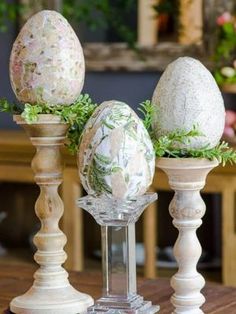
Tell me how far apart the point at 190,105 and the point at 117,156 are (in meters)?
0.14

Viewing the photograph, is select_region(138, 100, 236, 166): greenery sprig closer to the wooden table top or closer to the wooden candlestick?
the wooden candlestick

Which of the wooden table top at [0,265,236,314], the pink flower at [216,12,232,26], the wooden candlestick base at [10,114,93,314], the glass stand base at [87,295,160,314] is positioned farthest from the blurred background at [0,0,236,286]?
the glass stand base at [87,295,160,314]

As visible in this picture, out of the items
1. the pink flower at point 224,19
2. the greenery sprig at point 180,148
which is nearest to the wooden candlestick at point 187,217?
the greenery sprig at point 180,148

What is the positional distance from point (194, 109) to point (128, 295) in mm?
304

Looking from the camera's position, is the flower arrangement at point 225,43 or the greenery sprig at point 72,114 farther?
the flower arrangement at point 225,43

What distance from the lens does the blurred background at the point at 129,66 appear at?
11.9 feet

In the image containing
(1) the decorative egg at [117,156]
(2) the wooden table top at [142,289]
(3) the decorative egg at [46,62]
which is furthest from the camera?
(2) the wooden table top at [142,289]

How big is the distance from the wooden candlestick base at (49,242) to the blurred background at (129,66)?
172 centimetres

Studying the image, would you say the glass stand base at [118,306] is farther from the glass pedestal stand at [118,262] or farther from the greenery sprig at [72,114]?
the greenery sprig at [72,114]

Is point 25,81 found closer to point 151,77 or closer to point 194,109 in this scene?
point 194,109

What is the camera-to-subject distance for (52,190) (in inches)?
66.8

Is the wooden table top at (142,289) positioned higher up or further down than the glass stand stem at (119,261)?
further down

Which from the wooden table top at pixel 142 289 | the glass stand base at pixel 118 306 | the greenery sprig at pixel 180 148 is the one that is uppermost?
the greenery sprig at pixel 180 148

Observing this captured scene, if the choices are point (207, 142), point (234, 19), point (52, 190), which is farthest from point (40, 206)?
point (234, 19)
